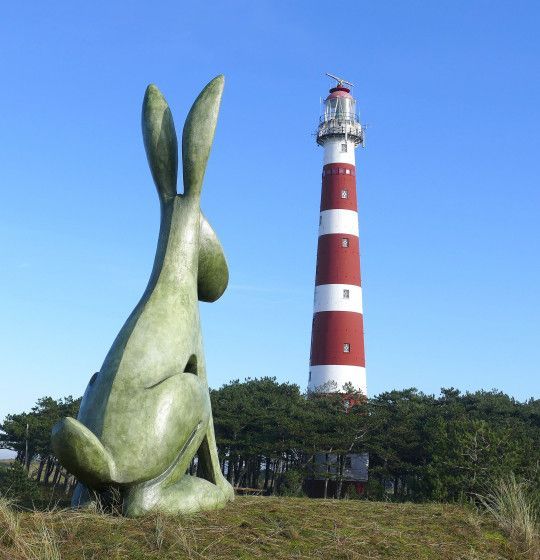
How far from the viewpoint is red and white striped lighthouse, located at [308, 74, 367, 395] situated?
31859mm

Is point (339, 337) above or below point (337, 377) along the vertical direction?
above

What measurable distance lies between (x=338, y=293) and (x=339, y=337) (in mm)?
1855

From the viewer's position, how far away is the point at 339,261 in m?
32.3

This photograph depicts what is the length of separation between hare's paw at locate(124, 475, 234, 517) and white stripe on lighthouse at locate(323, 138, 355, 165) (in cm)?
2643

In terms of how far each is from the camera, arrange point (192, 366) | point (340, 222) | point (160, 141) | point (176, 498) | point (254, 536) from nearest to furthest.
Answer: point (254, 536) → point (176, 498) → point (192, 366) → point (160, 141) → point (340, 222)

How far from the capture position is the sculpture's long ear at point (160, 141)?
993 centimetres

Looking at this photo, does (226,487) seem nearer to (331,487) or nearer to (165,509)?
(165,509)

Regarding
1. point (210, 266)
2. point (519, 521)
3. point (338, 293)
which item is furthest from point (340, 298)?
point (519, 521)

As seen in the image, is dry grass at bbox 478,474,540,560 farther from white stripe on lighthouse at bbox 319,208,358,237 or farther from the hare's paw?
white stripe on lighthouse at bbox 319,208,358,237

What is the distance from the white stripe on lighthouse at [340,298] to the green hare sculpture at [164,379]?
21.8 meters

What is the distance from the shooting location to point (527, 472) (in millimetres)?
19234

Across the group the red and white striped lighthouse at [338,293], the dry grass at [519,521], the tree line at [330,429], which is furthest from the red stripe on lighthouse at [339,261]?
the dry grass at [519,521]

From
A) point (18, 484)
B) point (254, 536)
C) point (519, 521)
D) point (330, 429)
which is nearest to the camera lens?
point (254, 536)

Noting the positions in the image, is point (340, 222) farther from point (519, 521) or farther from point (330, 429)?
point (519, 521)
